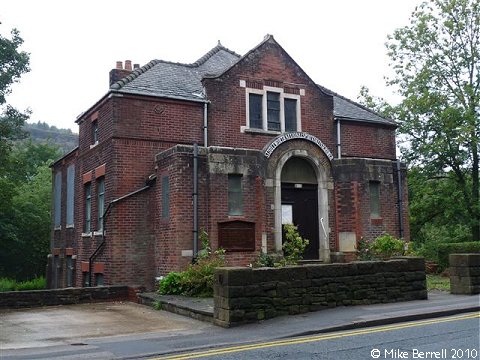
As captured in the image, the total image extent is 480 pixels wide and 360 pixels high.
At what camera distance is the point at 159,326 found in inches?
458

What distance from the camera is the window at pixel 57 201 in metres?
25.3

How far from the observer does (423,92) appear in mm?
30641

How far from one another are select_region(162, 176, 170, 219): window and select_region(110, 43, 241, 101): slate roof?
3.29 metres

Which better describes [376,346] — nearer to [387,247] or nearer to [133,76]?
[387,247]

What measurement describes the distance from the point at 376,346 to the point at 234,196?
9.32 metres

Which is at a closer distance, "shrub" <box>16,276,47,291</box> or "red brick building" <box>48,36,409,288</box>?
"red brick building" <box>48,36,409,288</box>

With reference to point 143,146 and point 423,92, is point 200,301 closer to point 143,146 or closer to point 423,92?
point 143,146

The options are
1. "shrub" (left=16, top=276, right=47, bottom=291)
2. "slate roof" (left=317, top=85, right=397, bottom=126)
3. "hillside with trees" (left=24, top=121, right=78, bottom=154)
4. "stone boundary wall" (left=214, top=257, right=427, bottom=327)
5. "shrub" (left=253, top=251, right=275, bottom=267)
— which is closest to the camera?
"stone boundary wall" (left=214, top=257, right=427, bottom=327)

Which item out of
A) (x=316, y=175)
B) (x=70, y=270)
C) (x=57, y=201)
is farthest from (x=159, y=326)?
(x=57, y=201)

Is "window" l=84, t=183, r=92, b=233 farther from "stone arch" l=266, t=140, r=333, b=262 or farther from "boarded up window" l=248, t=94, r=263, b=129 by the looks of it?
"stone arch" l=266, t=140, r=333, b=262

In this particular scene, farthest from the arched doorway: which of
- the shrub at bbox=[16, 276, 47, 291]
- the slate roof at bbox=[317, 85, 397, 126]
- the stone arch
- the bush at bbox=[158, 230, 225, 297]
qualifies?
the shrub at bbox=[16, 276, 47, 291]

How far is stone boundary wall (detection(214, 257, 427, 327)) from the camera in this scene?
11320mm

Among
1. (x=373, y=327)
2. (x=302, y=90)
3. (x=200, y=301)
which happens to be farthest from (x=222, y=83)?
(x=373, y=327)

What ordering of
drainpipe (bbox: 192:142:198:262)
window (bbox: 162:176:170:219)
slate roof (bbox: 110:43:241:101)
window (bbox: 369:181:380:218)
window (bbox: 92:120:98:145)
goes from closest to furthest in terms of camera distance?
drainpipe (bbox: 192:142:198:262) < window (bbox: 162:176:170:219) < slate roof (bbox: 110:43:241:101) < window (bbox: 369:181:380:218) < window (bbox: 92:120:98:145)
